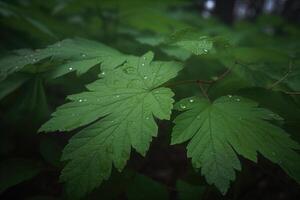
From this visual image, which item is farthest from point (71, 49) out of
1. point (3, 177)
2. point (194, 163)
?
point (194, 163)

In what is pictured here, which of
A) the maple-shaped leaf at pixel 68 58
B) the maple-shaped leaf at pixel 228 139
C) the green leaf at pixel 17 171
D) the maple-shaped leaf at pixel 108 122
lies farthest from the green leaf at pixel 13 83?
the maple-shaped leaf at pixel 228 139

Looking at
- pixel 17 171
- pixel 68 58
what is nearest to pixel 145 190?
pixel 17 171

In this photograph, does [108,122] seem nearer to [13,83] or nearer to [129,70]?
[129,70]

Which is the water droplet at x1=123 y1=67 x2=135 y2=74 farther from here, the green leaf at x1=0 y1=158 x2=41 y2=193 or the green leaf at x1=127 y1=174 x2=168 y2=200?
the green leaf at x1=0 y1=158 x2=41 y2=193

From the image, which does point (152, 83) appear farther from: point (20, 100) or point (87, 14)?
point (87, 14)

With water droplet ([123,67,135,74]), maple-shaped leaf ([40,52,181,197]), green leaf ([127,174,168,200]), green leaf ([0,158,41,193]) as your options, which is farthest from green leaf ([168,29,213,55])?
green leaf ([0,158,41,193])

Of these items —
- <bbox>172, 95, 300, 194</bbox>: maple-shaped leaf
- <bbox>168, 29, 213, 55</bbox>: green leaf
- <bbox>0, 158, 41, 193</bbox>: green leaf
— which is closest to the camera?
<bbox>172, 95, 300, 194</bbox>: maple-shaped leaf
